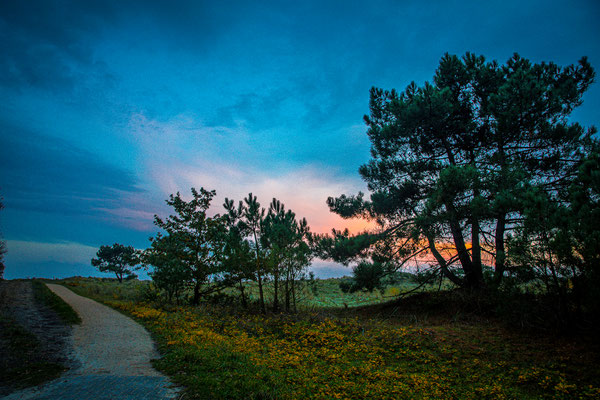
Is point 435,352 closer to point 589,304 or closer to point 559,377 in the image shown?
point 559,377

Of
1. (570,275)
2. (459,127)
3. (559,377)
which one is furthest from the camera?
(459,127)

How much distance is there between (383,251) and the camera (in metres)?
13.4

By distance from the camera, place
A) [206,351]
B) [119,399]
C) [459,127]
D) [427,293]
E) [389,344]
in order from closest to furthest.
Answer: [119,399]
[206,351]
[389,344]
[459,127]
[427,293]

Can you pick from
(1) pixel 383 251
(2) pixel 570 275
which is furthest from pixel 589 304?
(1) pixel 383 251

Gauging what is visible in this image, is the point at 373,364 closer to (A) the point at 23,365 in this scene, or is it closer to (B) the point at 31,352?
(A) the point at 23,365

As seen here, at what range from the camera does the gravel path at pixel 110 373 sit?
425 cm

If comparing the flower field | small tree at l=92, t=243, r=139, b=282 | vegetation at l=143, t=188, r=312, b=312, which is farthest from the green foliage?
small tree at l=92, t=243, r=139, b=282

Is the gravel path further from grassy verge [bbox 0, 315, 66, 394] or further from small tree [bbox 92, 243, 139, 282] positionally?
small tree [bbox 92, 243, 139, 282]

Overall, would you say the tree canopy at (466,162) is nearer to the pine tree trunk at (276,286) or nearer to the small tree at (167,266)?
the pine tree trunk at (276,286)

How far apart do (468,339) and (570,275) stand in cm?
329

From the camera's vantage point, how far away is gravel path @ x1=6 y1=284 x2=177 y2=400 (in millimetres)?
4250

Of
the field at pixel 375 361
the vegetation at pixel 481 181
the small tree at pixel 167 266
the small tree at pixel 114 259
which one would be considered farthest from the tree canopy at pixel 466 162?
the small tree at pixel 114 259

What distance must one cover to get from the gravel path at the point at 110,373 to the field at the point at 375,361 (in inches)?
14.4

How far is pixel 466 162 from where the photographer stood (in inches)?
508
